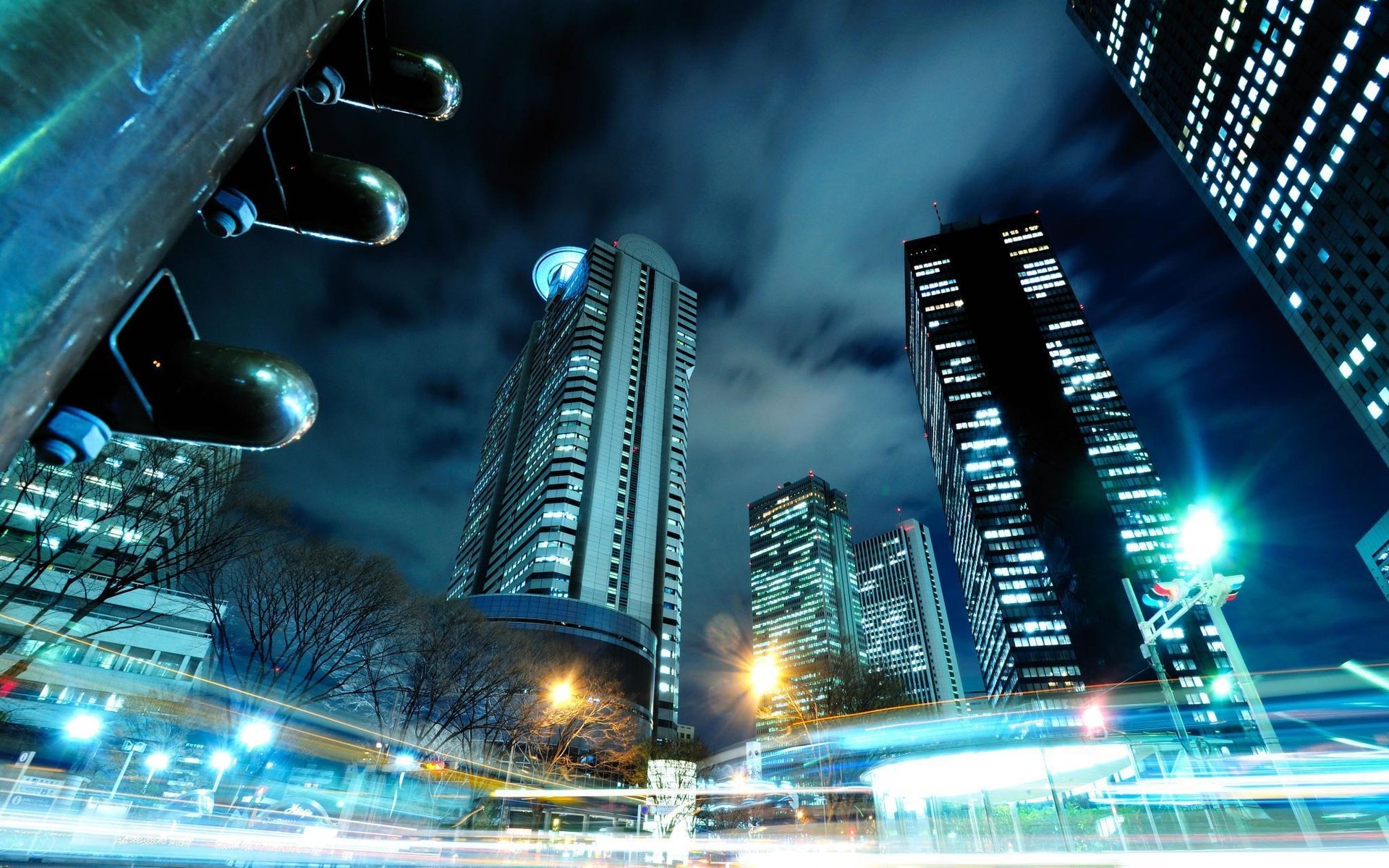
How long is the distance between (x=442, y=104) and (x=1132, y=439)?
143m

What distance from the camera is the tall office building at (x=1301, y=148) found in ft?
194

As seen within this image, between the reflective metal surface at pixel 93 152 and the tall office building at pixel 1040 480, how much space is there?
121 metres

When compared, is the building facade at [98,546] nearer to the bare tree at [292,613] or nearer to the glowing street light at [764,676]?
the bare tree at [292,613]

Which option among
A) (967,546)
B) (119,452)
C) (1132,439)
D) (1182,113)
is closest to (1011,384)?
(1132,439)

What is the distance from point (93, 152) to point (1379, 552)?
5009 inches

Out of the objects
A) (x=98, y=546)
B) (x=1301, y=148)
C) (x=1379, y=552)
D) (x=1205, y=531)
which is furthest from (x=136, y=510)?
(x=1379, y=552)

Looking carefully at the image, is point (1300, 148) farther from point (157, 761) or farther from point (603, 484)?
point (157, 761)

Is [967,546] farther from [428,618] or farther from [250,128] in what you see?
[250,128]

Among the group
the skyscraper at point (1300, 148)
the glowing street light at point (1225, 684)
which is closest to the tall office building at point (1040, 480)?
the skyscraper at point (1300, 148)

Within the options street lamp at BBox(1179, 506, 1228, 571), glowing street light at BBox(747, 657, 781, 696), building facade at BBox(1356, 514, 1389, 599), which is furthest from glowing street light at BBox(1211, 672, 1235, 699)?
building facade at BBox(1356, 514, 1389, 599)

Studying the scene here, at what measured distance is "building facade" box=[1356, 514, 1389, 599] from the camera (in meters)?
80.9

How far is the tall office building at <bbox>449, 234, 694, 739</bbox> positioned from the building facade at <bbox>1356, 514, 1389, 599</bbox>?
97.5 metres

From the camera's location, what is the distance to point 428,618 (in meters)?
28.3

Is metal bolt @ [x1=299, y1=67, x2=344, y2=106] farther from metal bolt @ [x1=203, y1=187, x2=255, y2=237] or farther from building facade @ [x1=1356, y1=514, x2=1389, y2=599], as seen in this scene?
building facade @ [x1=1356, y1=514, x2=1389, y2=599]
